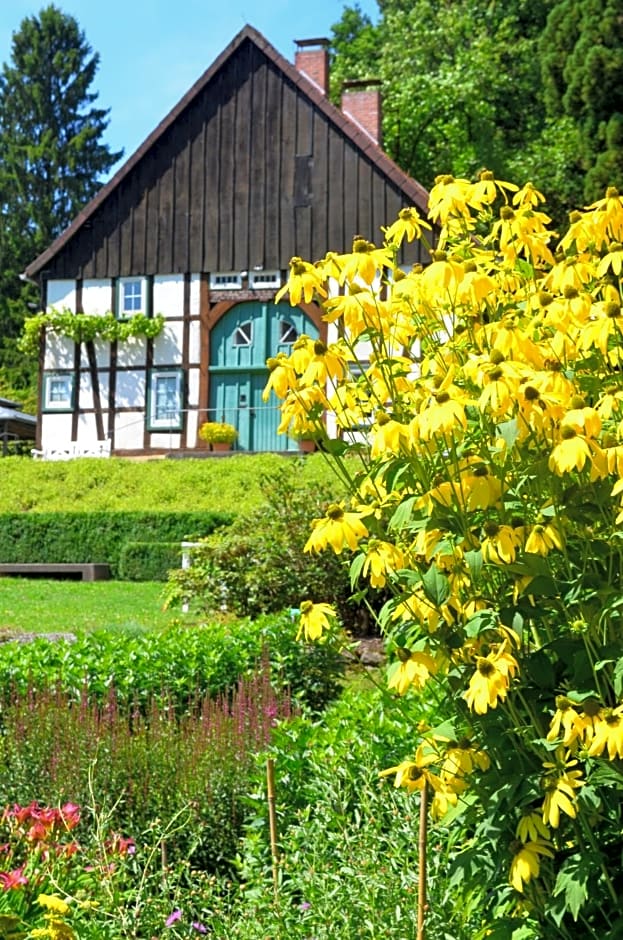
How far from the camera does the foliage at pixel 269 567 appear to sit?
10.2 metres

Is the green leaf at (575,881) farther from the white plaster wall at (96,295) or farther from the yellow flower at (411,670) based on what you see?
the white plaster wall at (96,295)

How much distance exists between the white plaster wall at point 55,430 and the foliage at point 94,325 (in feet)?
5.71

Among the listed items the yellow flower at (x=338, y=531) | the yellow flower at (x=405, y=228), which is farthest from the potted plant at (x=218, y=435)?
the yellow flower at (x=338, y=531)

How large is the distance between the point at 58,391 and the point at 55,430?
0.87m

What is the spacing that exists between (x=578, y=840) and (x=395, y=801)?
125 centimetres

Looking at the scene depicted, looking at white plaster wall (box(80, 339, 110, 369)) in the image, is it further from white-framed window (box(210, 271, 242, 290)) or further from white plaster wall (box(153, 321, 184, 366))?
white-framed window (box(210, 271, 242, 290))

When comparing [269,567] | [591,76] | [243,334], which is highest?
[591,76]

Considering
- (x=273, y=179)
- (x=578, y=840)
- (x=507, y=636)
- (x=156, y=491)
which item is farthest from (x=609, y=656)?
(x=273, y=179)

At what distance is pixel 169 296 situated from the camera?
24781mm

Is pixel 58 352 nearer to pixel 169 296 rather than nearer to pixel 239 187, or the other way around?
pixel 169 296

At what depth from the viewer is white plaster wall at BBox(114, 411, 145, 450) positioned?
80.4 feet

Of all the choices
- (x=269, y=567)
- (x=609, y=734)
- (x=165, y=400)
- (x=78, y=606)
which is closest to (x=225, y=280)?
(x=165, y=400)

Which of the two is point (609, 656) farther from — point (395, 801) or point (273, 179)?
point (273, 179)

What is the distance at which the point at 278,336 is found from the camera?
24.1 meters
